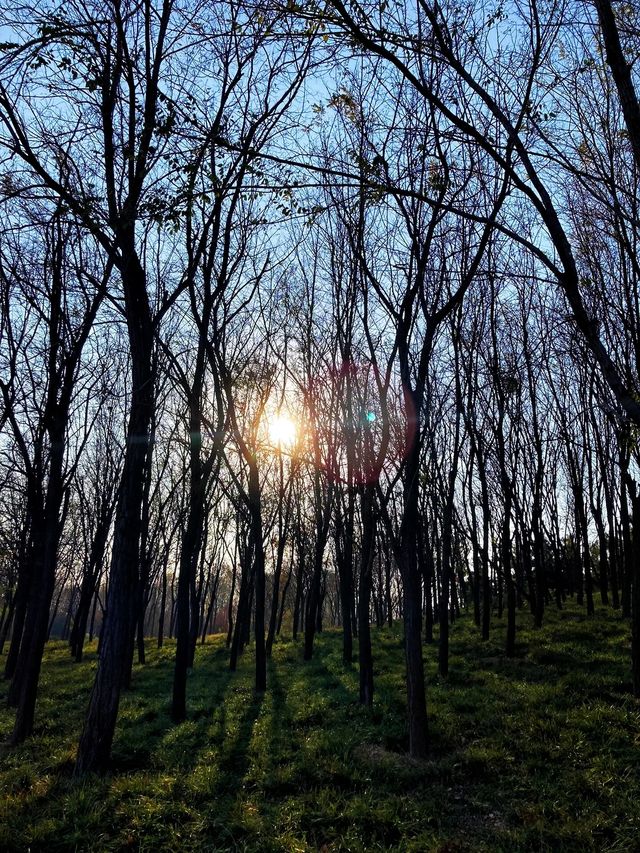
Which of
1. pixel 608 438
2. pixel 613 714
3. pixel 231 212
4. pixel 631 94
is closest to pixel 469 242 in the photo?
pixel 231 212

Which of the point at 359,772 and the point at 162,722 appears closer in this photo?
the point at 359,772

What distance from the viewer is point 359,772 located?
683 centimetres

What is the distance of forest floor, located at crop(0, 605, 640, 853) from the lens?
17.2ft

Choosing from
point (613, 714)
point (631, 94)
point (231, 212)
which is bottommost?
point (613, 714)

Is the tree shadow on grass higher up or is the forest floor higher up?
the forest floor

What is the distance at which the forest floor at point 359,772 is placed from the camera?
5.24 meters

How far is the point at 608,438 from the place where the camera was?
60.0 ft

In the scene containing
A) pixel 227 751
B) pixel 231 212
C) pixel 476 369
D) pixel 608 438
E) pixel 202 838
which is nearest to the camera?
pixel 202 838

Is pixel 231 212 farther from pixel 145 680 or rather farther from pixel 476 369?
pixel 145 680

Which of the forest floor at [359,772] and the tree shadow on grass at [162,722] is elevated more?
the forest floor at [359,772]

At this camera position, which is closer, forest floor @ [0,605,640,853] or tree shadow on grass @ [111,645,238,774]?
forest floor @ [0,605,640,853]

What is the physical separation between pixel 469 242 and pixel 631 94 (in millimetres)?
6310

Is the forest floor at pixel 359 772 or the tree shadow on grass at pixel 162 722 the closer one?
the forest floor at pixel 359 772

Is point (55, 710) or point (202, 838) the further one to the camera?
point (55, 710)
